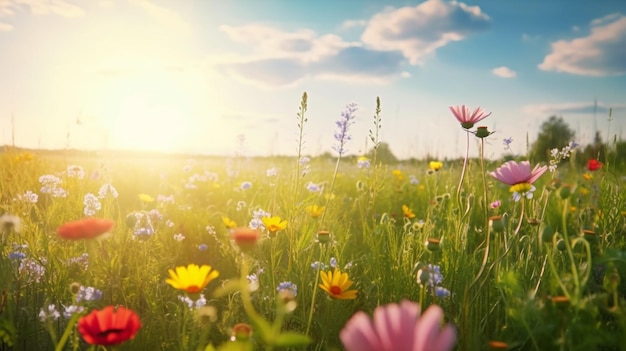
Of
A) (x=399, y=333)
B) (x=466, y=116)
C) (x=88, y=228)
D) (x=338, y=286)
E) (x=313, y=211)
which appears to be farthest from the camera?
(x=313, y=211)

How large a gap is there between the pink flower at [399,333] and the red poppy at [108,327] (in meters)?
0.60

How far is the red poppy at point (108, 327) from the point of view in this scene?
0.98 metres

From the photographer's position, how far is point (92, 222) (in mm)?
1213

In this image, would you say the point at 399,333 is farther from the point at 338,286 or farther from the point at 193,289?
the point at 338,286

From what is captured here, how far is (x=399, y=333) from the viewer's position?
597 millimetres

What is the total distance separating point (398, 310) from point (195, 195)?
489 centimetres

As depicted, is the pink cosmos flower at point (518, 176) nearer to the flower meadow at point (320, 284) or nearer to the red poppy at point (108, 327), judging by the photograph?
the flower meadow at point (320, 284)

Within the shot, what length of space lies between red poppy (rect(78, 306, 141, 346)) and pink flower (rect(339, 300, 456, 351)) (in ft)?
1.96

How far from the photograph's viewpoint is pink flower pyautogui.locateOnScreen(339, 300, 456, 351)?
58 centimetres

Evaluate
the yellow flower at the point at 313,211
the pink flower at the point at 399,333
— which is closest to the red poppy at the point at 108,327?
the pink flower at the point at 399,333

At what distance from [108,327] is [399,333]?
70 centimetres

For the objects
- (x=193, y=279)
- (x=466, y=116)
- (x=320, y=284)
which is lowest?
(x=320, y=284)

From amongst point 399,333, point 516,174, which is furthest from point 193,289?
point 516,174

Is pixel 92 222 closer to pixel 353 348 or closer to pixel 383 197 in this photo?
pixel 353 348
